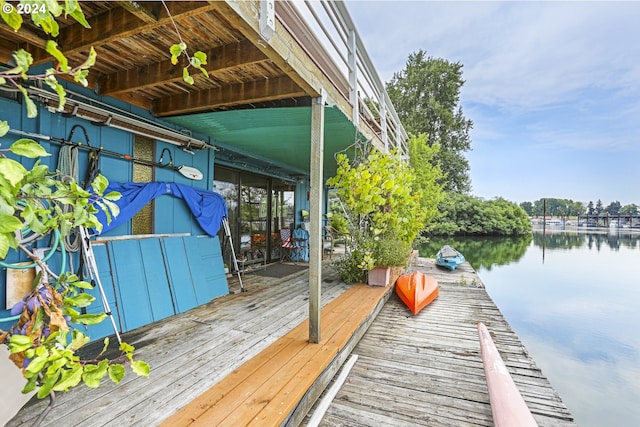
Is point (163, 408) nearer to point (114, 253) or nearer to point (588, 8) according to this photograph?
point (114, 253)

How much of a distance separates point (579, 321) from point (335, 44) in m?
9.55

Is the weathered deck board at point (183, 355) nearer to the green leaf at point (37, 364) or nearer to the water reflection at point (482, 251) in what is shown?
the green leaf at point (37, 364)

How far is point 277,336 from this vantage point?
2.79 meters

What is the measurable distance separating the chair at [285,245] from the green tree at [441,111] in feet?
57.4

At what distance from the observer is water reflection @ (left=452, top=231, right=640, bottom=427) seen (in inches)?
170

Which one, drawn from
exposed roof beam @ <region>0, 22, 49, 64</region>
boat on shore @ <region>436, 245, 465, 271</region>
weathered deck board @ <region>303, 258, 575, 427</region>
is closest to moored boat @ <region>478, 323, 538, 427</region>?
weathered deck board @ <region>303, 258, 575, 427</region>

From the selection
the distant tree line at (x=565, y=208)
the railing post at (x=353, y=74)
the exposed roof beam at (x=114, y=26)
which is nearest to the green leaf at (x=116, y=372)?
the exposed roof beam at (x=114, y=26)

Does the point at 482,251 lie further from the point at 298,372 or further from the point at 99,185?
the point at 99,185

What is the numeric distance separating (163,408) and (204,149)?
366 centimetres

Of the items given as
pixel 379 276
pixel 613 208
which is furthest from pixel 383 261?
pixel 613 208

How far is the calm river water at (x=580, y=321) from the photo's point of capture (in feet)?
14.1

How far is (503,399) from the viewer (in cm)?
210

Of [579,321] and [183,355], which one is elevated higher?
[183,355]

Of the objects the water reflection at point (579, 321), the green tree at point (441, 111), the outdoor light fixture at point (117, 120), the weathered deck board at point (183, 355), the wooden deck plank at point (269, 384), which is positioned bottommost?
the water reflection at point (579, 321)
